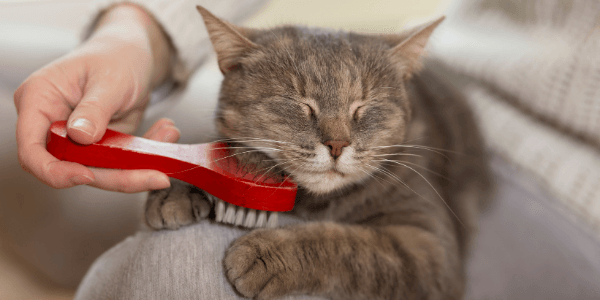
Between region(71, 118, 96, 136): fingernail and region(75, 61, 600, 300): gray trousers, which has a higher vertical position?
region(71, 118, 96, 136): fingernail

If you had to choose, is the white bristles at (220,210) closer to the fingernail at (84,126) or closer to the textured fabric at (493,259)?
the textured fabric at (493,259)

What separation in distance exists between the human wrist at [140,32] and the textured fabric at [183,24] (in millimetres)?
Result: 28

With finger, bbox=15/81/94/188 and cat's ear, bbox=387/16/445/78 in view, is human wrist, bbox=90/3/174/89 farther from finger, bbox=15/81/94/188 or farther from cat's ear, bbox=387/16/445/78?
cat's ear, bbox=387/16/445/78

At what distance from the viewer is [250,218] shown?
865 millimetres

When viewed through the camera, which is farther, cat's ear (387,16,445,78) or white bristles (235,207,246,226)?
cat's ear (387,16,445,78)

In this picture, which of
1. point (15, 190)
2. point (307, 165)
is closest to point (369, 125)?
point (307, 165)

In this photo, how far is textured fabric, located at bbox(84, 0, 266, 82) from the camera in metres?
1.34

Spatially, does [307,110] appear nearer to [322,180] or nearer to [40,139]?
[322,180]

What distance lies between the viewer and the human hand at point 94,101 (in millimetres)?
785

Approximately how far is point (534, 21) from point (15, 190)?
194 centimetres

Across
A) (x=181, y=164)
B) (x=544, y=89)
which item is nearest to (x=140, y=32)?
(x=181, y=164)

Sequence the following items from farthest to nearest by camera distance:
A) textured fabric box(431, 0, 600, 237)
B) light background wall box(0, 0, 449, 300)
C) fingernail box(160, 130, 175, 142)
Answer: light background wall box(0, 0, 449, 300) → textured fabric box(431, 0, 600, 237) → fingernail box(160, 130, 175, 142)

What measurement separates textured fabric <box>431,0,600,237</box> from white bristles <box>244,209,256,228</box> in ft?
2.87

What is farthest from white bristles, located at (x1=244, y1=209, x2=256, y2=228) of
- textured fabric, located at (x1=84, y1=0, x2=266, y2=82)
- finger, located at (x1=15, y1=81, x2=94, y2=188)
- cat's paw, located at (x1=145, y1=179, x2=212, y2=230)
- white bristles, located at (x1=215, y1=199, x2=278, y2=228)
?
textured fabric, located at (x1=84, y1=0, x2=266, y2=82)
